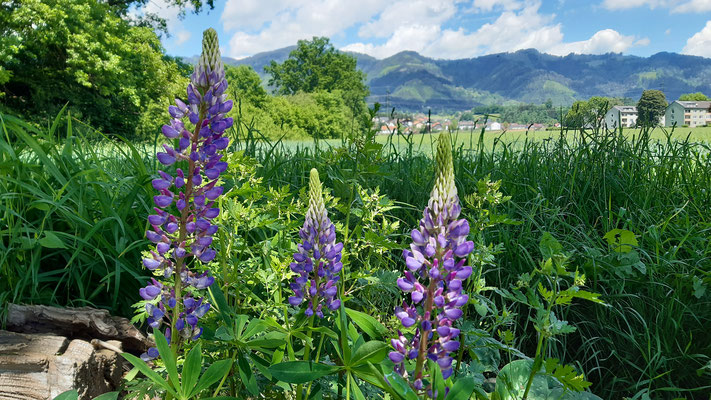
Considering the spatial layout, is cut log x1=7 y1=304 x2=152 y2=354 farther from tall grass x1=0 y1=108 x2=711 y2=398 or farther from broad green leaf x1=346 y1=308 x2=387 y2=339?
broad green leaf x1=346 y1=308 x2=387 y2=339

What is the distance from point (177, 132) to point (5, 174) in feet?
8.54

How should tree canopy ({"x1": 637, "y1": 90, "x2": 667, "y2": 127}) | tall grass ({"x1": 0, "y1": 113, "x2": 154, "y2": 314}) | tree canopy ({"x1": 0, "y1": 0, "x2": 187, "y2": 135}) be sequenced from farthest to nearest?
tree canopy ({"x1": 0, "y1": 0, "x2": 187, "y2": 135})
tree canopy ({"x1": 637, "y1": 90, "x2": 667, "y2": 127})
tall grass ({"x1": 0, "y1": 113, "x2": 154, "y2": 314})

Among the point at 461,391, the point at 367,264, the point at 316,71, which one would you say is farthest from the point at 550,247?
the point at 316,71

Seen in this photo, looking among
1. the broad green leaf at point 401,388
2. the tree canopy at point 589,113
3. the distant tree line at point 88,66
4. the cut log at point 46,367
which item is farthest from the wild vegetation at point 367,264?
the distant tree line at point 88,66

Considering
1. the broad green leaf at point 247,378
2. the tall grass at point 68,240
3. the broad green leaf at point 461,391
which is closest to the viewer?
the broad green leaf at point 461,391

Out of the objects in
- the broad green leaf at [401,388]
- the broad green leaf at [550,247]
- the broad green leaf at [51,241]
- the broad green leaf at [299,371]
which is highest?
the broad green leaf at [550,247]

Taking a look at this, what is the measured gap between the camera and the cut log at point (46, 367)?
2006 mm

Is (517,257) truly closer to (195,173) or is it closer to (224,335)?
(224,335)

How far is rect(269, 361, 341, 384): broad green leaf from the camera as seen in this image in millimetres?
1321

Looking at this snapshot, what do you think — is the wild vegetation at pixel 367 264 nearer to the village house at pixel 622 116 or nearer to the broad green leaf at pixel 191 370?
the broad green leaf at pixel 191 370

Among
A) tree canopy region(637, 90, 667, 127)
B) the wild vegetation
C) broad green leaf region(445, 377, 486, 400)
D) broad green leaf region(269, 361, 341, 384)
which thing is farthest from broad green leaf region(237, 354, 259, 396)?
tree canopy region(637, 90, 667, 127)

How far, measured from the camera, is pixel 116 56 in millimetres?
26281

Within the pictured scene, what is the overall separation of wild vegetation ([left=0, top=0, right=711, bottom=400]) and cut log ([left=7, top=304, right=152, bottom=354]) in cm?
17

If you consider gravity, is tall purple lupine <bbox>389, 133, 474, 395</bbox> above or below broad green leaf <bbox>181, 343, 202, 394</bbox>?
above
